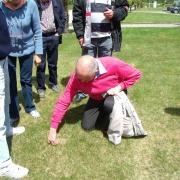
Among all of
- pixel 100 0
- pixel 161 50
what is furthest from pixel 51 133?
pixel 161 50

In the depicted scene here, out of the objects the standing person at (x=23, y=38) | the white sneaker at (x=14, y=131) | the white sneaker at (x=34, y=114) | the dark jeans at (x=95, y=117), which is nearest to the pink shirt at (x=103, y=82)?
the dark jeans at (x=95, y=117)

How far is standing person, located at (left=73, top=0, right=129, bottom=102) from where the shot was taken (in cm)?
549

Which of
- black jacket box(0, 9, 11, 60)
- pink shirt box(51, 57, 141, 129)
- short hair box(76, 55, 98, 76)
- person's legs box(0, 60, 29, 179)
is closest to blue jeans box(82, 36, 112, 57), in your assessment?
pink shirt box(51, 57, 141, 129)

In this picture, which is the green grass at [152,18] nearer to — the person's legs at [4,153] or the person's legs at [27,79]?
the person's legs at [27,79]

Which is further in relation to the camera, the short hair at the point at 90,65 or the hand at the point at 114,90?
the hand at the point at 114,90

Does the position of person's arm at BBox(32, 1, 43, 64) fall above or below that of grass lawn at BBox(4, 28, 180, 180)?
above

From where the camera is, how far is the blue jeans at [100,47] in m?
5.69

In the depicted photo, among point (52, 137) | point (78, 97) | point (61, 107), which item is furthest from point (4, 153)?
point (78, 97)

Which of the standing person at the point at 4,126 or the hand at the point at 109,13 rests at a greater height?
the hand at the point at 109,13

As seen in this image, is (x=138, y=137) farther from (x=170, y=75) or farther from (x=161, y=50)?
(x=161, y=50)

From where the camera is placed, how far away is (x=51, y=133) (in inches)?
183

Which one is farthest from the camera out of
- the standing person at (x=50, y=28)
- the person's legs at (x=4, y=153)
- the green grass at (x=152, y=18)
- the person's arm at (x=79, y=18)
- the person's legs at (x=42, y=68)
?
the green grass at (x=152, y=18)

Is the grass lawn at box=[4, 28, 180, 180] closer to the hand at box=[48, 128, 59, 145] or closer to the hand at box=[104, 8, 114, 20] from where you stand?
the hand at box=[48, 128, 59, 145]

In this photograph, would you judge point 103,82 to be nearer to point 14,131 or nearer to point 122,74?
point 122,74
